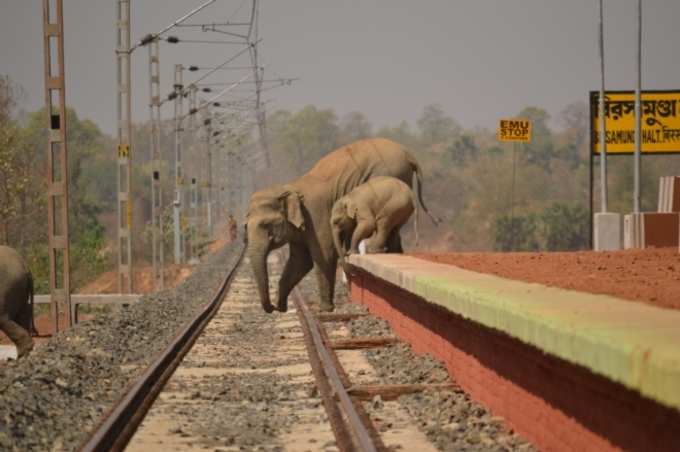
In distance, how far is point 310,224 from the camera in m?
22.5

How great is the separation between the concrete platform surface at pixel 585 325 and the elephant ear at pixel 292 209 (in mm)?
9047

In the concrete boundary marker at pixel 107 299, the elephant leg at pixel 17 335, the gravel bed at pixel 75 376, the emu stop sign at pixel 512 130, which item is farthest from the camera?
the emu stop sign at pixel 512 130

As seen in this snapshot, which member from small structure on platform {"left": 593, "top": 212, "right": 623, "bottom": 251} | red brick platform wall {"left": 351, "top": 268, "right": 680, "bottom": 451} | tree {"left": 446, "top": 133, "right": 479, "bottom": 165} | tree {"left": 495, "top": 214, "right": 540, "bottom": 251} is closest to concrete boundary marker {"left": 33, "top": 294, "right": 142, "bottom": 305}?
small structure on platform {"left": 593, "top": 212, "right": 623, "bottom": 251}

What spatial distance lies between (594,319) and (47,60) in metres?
17.5

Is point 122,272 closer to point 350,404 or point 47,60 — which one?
point 47,60

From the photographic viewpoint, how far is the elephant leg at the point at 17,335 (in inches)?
835

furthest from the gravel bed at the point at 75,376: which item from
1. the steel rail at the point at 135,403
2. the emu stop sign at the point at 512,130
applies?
the emu stop sign at the point at 512,130

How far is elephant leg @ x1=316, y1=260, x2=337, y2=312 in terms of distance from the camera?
2255 cm

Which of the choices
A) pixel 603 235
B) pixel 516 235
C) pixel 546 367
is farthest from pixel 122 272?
pixel 516 235

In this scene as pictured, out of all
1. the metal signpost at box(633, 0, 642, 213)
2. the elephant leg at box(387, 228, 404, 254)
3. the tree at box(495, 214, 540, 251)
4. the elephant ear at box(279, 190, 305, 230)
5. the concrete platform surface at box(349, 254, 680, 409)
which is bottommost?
the tree at box(495, 214, 540, 251)

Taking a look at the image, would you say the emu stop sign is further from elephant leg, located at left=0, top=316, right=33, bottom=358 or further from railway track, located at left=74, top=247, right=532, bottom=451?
elephant leg, located at left=0, top=316, right=33, bottom=358

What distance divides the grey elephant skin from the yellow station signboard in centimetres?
1907

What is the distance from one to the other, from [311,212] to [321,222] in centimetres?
28

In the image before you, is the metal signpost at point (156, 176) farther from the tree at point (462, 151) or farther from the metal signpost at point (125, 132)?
the tree at point (462, 151)
